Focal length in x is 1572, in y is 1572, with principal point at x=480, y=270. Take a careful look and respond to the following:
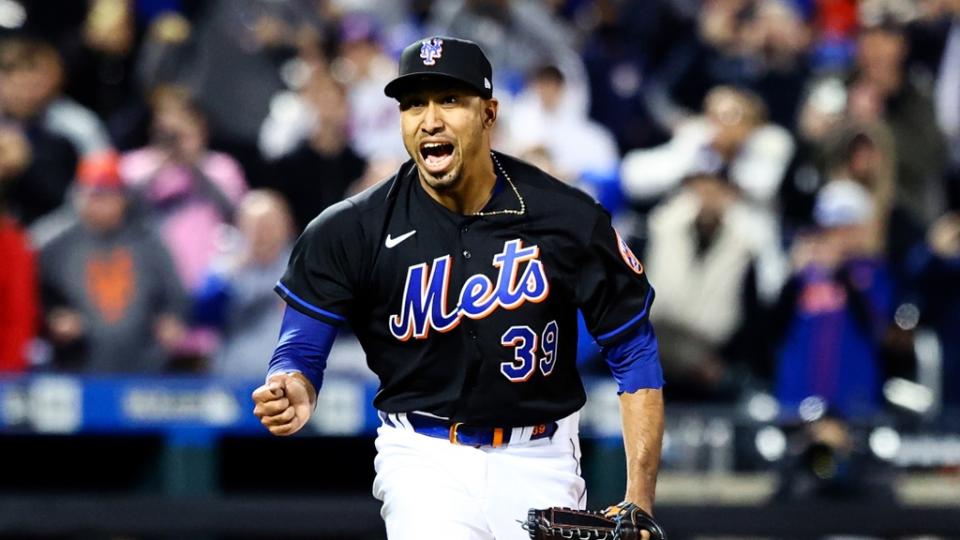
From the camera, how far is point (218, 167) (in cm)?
831

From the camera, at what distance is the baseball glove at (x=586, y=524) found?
12.2 ft

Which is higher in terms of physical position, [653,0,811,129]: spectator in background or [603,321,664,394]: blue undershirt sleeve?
[653,0,811,129]: spectator in background

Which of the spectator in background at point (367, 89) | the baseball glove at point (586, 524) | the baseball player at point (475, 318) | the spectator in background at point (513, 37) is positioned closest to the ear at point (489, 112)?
the baseball player at point (475, 318)

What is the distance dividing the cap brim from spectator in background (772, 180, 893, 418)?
13.5 ft

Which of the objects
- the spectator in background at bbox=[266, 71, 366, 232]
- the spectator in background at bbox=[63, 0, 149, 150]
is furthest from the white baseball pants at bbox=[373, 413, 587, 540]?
the spectator in background at bbox=[63, 0, 149, 150]

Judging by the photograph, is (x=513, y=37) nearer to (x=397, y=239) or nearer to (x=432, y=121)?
(x=397, y=239)

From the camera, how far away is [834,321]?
25.5ft

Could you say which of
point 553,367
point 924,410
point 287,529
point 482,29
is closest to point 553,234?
point 553,367

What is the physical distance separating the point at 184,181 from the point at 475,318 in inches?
174

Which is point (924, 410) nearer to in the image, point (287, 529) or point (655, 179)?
point (655, 179)

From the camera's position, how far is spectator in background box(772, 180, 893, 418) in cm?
773

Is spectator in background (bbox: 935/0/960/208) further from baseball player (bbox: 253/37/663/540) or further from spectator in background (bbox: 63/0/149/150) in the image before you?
baseball player (bbox: 253/37/663/540)

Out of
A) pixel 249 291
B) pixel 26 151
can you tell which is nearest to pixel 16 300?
pixel 26 151

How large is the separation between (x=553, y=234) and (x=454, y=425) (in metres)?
0.56
